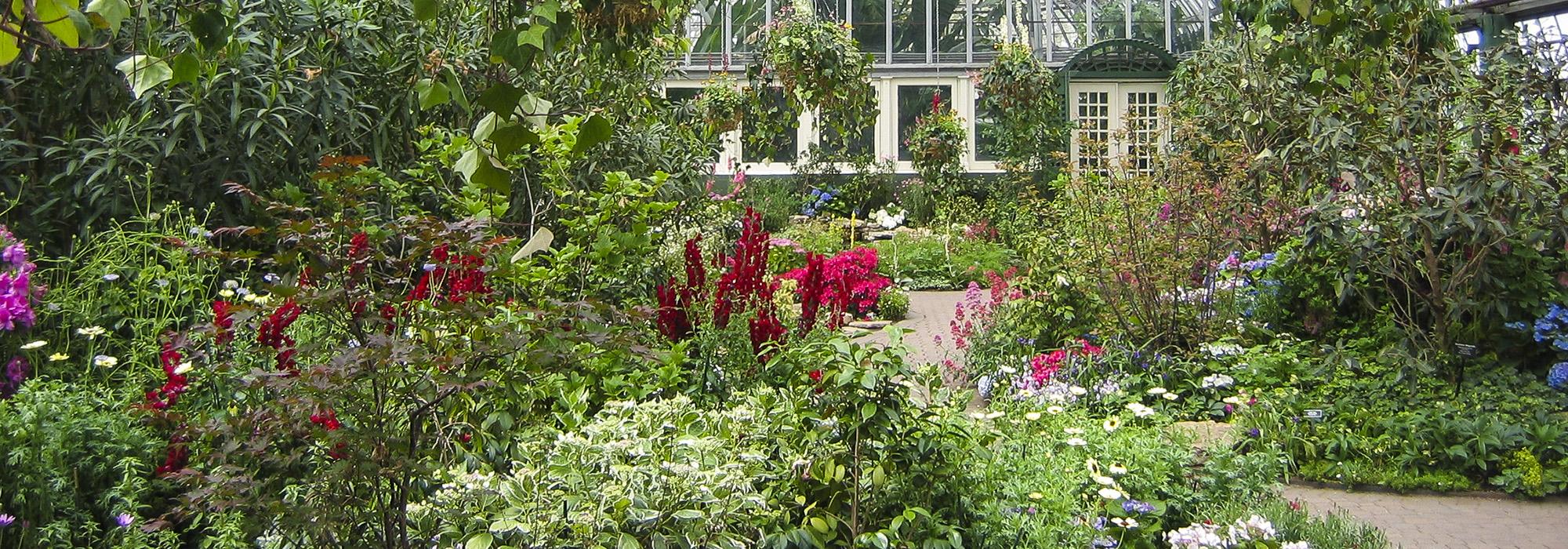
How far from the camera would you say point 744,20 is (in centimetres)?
1467

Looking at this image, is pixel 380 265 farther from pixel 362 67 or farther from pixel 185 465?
pixel 362 67

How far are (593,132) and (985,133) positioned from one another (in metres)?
12.5

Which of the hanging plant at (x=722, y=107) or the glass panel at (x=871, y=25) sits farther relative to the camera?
the glass panel at (x=871, y=25)

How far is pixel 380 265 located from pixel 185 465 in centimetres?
83

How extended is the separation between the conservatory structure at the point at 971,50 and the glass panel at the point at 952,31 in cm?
1

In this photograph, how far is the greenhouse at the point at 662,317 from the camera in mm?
2373

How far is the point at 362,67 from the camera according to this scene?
196 inches

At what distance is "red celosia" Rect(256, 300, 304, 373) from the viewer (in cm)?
243

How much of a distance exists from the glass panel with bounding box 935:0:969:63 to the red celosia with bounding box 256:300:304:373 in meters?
13.1

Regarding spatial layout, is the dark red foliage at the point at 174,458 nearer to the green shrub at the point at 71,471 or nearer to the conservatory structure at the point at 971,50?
the green shrub at the point at 71,471

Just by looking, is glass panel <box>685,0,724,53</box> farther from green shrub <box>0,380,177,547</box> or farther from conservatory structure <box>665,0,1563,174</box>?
green shrub <box>0,380,177,547</box>

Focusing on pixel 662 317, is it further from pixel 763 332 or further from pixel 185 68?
pixel 185 68

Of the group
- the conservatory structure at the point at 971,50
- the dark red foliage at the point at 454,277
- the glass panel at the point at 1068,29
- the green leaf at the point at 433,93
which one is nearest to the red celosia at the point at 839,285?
the dark red foliage at the point at 454,277

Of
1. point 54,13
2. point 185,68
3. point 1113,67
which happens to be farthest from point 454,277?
point 1113,67
